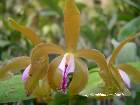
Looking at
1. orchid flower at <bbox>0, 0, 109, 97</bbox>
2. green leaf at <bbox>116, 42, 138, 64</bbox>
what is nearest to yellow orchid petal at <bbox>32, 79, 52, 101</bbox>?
orchid flower at <bbox>0, 0, 109, 97</bbox>

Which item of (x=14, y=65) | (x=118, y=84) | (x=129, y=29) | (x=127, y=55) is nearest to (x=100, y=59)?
(x=118, y=84)

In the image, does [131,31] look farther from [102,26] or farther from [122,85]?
[122,85]

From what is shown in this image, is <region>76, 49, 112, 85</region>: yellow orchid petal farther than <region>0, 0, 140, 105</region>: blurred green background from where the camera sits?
No

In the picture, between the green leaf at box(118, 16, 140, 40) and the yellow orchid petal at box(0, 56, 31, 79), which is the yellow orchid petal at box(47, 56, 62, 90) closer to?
the yellow orchid petal at box(0, 56, 31, 79)

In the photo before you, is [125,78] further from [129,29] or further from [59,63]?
[129,29]

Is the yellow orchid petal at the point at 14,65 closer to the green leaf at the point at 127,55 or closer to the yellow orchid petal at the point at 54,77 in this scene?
the yellow orchid petal at the point at 54,77

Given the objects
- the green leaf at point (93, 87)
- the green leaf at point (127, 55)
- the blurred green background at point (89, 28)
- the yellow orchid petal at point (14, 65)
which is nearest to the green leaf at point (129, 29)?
the blurred green background at point (89, 28)
